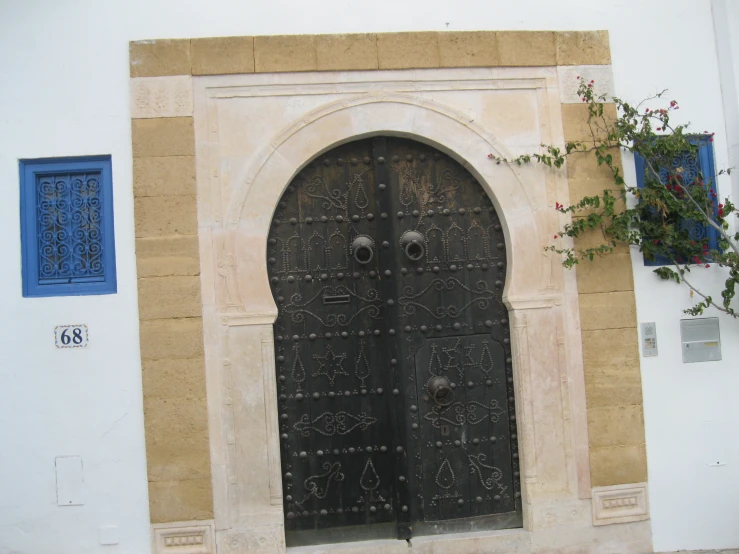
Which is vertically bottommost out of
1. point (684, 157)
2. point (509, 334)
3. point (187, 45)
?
point (509, 334)

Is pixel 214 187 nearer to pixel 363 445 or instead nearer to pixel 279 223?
pixel 279 223

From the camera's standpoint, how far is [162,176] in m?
4.45

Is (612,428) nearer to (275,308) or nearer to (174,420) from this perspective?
(275,308)

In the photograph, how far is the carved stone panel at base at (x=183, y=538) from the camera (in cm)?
433

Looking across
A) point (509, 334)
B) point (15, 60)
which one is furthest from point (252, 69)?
point (509, 334)

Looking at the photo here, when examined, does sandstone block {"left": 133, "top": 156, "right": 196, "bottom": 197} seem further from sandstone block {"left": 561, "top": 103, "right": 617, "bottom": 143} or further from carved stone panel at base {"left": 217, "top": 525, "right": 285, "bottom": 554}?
sandstone block {"left": 561, "top": 103, "right": 617, "bottom": 143}

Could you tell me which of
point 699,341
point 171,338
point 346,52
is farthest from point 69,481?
point 699,341

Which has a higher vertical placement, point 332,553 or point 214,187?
point 214,187

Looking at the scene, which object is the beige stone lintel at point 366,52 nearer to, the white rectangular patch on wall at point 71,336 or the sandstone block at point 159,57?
the sandstone block at point 159,57

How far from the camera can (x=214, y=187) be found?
449 cm

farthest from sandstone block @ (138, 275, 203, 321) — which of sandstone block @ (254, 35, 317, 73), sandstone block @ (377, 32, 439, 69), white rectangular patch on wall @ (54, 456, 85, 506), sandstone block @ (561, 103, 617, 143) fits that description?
sandstone block @ (561, 103, 617, 143)

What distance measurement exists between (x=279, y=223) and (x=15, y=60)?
1.83m

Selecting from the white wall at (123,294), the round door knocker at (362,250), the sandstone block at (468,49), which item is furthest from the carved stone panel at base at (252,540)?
the sandstone block at (468,49)

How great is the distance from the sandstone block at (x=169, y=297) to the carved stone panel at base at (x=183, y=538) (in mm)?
1208
